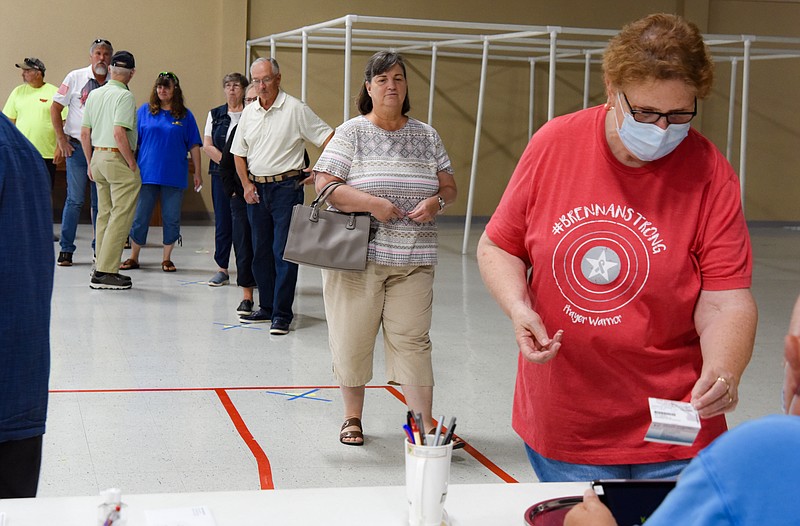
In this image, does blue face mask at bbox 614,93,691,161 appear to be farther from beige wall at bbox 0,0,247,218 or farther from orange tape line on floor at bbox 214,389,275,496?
beige wall at bbox 0,0,247,218

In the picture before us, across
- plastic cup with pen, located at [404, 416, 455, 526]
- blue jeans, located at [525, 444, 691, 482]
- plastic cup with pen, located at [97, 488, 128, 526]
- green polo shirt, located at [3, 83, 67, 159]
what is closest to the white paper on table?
plastic cup with pen, located at [97, 488, 128, 526]

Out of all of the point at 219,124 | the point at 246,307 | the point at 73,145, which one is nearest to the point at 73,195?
the point at 73,145

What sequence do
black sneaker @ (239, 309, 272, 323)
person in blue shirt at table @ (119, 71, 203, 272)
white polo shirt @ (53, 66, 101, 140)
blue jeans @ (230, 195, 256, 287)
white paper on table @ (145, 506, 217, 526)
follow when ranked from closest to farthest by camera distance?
white paper on table @ (145, 506, 217, 526), black sneaker @ (239, 309, 272, 323), blue jeans @ (230, 195, 256, 287), person in blue shirt at table @ (119, 71, 203, 272), white polo shirt @ (53, 66, 101, 140)

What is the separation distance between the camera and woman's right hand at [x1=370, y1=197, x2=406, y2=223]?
3.88 m

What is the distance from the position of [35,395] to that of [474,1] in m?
12.6

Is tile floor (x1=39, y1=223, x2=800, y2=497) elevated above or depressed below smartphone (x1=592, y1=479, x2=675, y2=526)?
below

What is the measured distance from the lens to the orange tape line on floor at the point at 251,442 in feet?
11.5

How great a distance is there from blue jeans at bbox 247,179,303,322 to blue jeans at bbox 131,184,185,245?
2500 mm

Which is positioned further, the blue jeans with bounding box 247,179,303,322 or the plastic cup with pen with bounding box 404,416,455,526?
the blue jeans with bounding box 247,179,303,322

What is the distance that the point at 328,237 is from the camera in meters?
4.07

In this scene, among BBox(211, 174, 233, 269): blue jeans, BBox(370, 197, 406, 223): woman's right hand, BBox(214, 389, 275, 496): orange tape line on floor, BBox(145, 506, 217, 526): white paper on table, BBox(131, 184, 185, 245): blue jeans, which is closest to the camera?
BBox(145, 506, 217, 526): white paper on table

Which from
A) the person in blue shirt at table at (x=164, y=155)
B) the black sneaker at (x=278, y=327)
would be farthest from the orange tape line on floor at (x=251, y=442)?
the person in blue shirt at table at (x=164, y=155)

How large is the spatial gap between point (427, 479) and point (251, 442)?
2445 millimetres

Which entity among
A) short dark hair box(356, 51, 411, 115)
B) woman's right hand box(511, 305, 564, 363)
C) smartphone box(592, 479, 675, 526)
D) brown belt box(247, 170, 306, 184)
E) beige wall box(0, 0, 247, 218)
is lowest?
smartphone box(592, 479, 675, 526)
